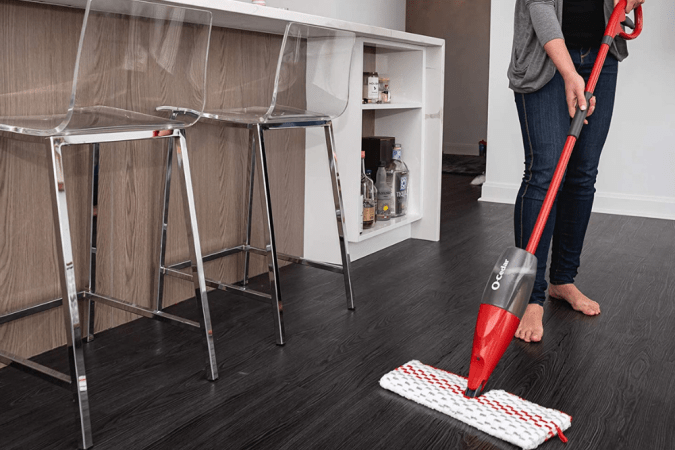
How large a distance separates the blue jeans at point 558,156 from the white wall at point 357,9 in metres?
1.77

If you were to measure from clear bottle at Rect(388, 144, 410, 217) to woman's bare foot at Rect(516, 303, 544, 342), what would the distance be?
1.01m

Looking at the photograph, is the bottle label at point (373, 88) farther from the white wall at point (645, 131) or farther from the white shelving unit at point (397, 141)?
the white wall at point (645, 131)

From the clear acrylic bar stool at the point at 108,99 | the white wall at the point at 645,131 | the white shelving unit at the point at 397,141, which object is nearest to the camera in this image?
the clear acrylic bar stool at the point at 108,99

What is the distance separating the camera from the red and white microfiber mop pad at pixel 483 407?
119cm

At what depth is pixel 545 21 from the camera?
160 centimetres

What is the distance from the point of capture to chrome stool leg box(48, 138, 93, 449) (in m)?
1.16

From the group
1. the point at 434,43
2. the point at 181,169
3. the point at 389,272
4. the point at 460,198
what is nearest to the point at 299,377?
the point at 181,169

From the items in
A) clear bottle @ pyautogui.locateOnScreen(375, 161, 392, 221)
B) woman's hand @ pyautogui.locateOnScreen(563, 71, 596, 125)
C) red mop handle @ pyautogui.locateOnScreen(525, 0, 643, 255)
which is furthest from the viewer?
clear bottle @ pyautogui.locateOnScreen(375, 161, 392, 221)

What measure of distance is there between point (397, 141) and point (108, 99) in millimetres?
1682

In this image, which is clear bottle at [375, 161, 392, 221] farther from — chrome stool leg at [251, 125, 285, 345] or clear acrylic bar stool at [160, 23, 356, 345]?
chrome stool leg at [251, 125, 285, 345]

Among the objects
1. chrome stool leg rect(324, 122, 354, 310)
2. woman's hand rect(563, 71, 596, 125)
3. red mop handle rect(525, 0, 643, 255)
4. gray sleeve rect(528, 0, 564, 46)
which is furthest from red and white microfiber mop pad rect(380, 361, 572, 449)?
gray sleeve rect(528, 0, 564, 46)

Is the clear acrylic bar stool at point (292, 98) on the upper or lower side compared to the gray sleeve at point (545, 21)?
lower

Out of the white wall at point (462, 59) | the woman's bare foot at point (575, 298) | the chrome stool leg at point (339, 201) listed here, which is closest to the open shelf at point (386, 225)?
the chrome stool leg at point (339, 201)

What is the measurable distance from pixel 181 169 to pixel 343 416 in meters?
0.63
